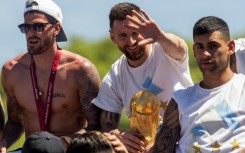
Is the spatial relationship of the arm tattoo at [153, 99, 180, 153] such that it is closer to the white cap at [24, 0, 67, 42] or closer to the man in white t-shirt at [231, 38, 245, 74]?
the man in white t-shirt at [231, 38, 245, 74]

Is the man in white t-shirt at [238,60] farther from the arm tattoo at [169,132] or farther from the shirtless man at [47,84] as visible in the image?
the shirtless man at [47,84]

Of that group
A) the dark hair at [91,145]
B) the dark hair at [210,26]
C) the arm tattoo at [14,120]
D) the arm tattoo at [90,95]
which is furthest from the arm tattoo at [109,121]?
the dark hair at [91,145]

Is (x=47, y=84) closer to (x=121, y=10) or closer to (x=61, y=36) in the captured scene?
(x=61, y=36)

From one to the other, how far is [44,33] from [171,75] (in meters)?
1.51

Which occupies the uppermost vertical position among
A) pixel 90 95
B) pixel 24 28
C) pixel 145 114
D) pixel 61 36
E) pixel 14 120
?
pixel 24 28

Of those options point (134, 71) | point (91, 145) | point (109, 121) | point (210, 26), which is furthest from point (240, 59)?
point (91, 145)

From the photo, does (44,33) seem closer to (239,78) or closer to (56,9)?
(56,9)

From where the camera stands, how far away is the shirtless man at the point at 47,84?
1048 centimetres

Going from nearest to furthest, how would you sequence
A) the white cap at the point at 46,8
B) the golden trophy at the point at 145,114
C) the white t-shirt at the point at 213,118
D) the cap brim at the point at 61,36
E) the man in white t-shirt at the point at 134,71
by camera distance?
the white t-shirt at the point at 213,118 < the golden trophy at the point at 145,114 < the man in white t-shirt at the point at 134,71 < the white cap at the point at 46,8 < the cap brim at the point at 61,36

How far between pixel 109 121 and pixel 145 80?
0.53 m

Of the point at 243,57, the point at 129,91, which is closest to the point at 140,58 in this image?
the point at 129,91

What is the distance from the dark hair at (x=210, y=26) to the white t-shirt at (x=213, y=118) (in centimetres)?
37

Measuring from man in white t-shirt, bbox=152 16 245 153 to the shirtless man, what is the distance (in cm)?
171

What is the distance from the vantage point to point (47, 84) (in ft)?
35.0
